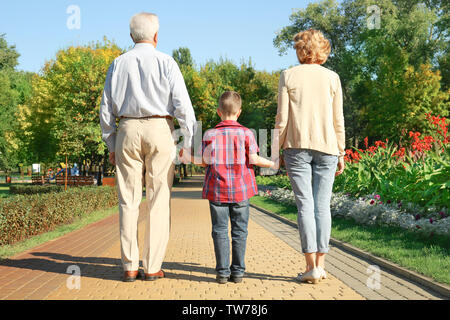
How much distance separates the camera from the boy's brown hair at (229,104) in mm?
4176

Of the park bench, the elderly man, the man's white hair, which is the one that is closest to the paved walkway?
the elderly man

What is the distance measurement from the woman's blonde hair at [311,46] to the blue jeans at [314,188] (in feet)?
2.92

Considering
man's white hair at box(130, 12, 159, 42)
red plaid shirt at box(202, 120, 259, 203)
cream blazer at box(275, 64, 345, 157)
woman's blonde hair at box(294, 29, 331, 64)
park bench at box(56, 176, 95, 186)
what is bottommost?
park bench at box(56, 176, 95, 186)

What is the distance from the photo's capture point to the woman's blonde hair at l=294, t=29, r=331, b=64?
13.8 feet

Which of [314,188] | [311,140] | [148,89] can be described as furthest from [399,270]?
[148,89]

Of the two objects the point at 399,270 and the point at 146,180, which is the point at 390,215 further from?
the point at 146,180

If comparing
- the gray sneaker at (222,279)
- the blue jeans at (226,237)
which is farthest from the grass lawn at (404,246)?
the gray sneaker at (222,279)

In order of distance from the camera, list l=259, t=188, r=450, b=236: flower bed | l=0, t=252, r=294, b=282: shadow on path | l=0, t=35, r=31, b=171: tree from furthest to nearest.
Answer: l=0, t=35, r=31, b=171: tree
l=259, t=188, r=450, b=236: flower bed
l=0, t=252, r=294, b=282: shadow on path

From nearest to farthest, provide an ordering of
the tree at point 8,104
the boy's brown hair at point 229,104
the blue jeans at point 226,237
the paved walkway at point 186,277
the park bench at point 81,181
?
the paved walkway at point 186,277 < the blue jeans at point 226,237 < the boy's brown hair at point 229,104 < the park bench at point 81,181 < the tree at point 8,104

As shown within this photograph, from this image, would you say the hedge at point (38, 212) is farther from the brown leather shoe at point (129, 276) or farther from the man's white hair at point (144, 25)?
the man's white hair at point (144, 25)

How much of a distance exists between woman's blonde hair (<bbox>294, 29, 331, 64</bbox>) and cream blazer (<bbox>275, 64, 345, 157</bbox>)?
0.38ft

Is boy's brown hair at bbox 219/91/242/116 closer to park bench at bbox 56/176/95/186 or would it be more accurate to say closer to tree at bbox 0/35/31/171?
park bench at bbox 56/176/95/186

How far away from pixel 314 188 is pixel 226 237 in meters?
0.92
